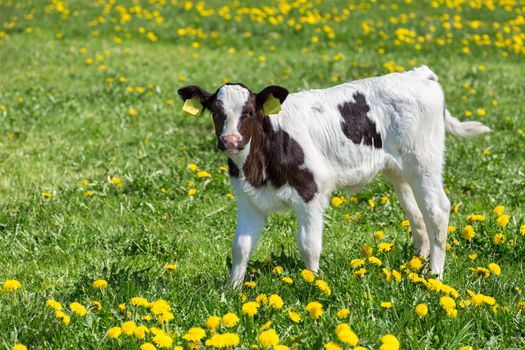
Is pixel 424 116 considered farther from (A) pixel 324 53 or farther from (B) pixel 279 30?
(B) pixel 279 30

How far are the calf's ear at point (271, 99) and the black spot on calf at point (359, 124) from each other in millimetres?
649

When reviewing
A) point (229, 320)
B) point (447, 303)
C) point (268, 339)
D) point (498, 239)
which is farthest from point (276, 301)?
point (498, 239)

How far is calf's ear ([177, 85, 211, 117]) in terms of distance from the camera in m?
4.87

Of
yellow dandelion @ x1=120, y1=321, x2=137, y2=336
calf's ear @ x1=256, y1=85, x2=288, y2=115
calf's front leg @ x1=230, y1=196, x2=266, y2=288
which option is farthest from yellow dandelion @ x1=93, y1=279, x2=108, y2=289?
calf's ear @ x1=256, y1=85, x2=288, y2=115

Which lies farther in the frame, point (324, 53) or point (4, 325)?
point (324, 53)

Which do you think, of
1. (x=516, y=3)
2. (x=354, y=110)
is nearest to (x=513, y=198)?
(x=354, y=110)

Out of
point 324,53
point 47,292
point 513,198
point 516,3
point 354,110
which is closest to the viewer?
point 47,292

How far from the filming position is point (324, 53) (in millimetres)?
14008

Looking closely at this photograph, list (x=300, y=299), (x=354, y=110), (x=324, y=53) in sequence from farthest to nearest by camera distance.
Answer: (x=324, y=53) → (x=354, y=110) → (x=300, y=299)

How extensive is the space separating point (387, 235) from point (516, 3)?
41.0ft

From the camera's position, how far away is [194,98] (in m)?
4.92

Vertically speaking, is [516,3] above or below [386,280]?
below

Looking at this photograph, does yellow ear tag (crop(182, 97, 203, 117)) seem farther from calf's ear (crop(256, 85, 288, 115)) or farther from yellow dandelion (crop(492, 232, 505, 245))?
yellow dandelion (crop(492, 232, 505, 245))

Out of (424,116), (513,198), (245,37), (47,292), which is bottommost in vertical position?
(245,37)
